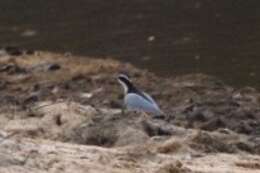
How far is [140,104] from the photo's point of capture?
1062cm

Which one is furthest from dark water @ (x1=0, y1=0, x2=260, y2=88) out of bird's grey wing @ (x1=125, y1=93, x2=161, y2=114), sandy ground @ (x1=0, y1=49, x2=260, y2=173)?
bird's grey wing @ (x1=125, y1=93, x2=161, y2=114)

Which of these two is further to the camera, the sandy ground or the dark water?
the dark water

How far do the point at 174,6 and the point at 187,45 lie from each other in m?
5.04

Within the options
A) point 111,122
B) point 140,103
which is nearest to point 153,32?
point 140,103

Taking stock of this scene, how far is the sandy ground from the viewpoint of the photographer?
26.3 feet

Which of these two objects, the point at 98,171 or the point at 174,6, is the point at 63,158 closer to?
the point at 98,171

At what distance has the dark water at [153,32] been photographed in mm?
16594

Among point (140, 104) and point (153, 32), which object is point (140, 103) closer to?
point (140, 104)

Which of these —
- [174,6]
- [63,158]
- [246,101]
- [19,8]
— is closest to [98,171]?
[63,158]

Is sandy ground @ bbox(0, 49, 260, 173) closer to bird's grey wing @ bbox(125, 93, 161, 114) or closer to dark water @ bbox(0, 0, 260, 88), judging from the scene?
bird's grey wing @ bbox(125, 93, 161, 114)

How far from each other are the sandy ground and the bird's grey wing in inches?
4.3

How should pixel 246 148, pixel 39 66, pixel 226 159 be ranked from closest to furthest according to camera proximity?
pixel 226 159 < pixel 246 148 < pixel 39 66

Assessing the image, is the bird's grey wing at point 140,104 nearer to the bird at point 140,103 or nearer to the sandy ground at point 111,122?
the bird at point 140,103

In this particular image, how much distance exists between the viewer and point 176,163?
26.8 feet
